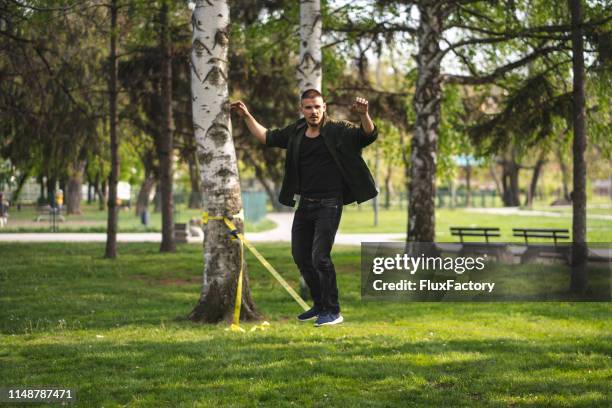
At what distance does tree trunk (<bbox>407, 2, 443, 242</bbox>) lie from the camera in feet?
56.6

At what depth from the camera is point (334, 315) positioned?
616cm

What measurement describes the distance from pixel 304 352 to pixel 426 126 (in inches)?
354

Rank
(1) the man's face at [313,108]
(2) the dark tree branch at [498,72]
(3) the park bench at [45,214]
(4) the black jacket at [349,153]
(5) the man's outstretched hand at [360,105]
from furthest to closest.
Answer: (3) the park bench at [45,214]
(2) the dark tree branch at [498,72]
(4) the black jacket at [349,153]
(1) the man's face at [313,108]
(5) the man's outstretched hand at [360,105]

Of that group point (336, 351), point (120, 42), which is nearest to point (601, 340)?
point (336, 351)

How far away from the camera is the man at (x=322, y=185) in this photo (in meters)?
6.02

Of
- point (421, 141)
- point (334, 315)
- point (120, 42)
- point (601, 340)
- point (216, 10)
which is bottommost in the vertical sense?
point (601, 340)

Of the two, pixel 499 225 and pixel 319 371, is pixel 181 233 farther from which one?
pixel 319 371

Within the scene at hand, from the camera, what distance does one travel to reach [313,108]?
19.0 feet

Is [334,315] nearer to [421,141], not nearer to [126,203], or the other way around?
[421,141]

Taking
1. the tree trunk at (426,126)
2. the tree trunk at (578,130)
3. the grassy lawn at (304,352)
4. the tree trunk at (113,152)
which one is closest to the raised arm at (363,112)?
the grassy lawn at (304,352)

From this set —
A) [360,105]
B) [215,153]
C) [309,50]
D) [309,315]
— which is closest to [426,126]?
[309,50]

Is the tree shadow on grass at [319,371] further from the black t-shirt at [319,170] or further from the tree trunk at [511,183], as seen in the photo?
the tree trunk at [511,183]

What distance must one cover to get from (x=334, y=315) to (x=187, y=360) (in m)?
3.33

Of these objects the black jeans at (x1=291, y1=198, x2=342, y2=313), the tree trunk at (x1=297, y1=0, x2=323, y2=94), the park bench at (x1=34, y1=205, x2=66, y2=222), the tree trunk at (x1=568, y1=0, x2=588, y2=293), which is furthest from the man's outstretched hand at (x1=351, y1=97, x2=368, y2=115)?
the park bench at (x1=34, y1=205, x2=66, y2=222)
